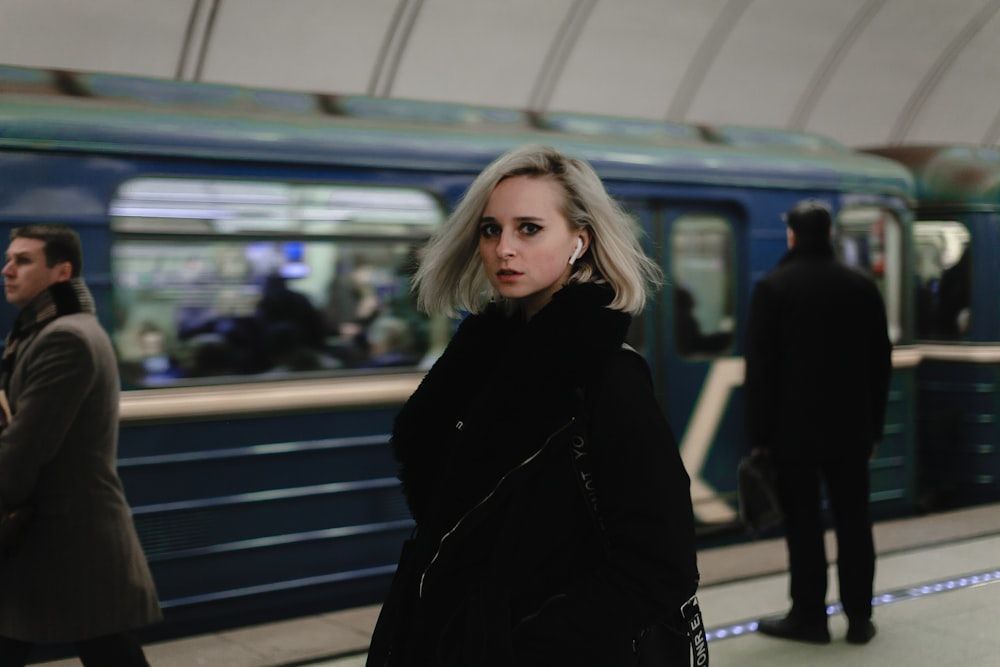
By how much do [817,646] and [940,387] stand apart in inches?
159

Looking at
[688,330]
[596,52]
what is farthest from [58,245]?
[596,52]

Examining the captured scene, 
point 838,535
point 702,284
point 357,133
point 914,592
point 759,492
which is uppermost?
point 357,133

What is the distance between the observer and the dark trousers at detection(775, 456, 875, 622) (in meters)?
4.79

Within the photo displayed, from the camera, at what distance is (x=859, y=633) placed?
15.9 feet

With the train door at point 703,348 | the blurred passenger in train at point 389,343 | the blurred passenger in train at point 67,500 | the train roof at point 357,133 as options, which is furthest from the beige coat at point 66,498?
the train door at point 703,348

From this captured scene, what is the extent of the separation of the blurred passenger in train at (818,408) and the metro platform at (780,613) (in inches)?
6.9

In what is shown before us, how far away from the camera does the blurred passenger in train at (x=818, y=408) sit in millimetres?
4773

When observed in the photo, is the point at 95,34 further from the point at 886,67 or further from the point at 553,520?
the point at 886,67

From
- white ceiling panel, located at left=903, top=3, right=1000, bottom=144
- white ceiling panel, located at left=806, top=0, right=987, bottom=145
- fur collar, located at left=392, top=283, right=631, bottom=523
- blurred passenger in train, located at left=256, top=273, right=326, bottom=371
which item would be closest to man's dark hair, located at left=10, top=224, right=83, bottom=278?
blurred passenger in train, located at left=256, top=273, right=326, bottom=371

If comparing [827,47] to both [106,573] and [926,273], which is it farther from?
[106,573]

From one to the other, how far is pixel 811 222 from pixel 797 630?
160 cm

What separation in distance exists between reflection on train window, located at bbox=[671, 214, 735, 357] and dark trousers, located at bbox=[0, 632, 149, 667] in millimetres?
3889

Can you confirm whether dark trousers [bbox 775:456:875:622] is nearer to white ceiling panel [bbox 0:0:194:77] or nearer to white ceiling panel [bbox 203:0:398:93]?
white ceiling panel [bbox 0:0:194:77]

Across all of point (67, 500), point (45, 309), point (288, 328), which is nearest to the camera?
point (67, 500)
